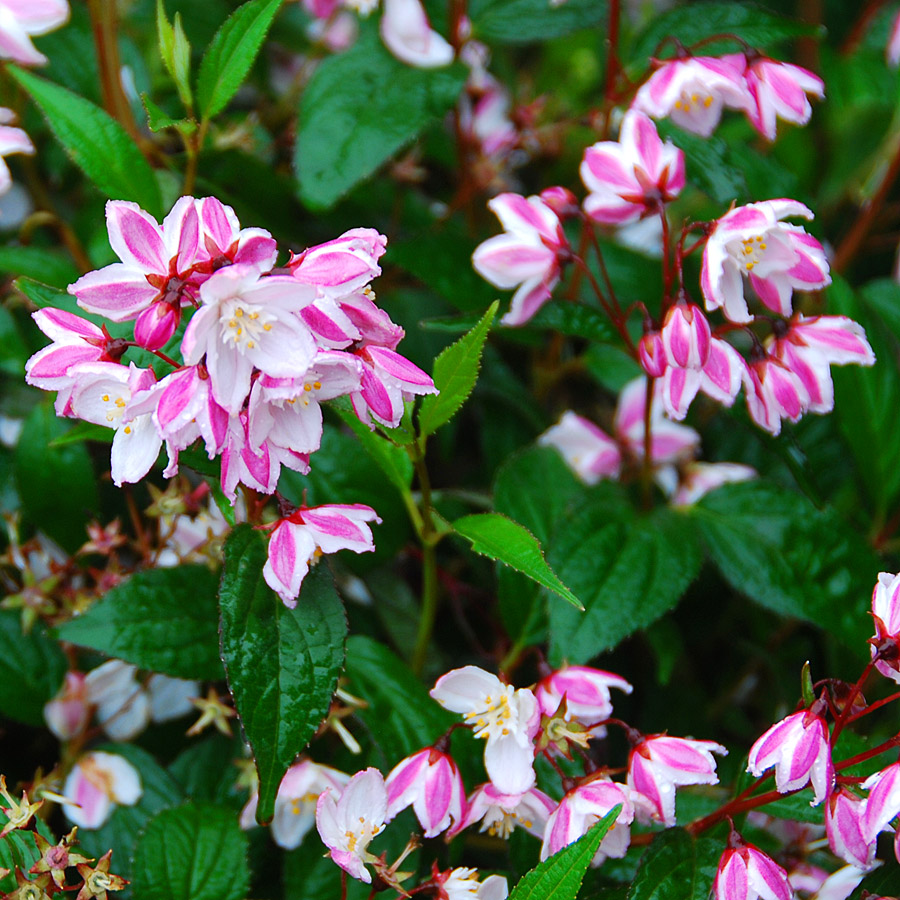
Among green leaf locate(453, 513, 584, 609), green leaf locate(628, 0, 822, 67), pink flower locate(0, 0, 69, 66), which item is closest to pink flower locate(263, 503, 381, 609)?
green leaf locate(453, 513, 584, 609)

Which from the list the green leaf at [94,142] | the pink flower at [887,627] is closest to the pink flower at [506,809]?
the pink flower at [887,627]

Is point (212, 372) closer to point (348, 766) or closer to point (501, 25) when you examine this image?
point (348, 766)

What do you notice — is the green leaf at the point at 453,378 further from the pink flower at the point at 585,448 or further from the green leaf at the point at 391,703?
the pink flower at the point at 585,448

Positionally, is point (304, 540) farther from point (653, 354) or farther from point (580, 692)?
point (653, 354)

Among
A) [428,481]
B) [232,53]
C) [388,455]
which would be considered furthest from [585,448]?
[232,53]

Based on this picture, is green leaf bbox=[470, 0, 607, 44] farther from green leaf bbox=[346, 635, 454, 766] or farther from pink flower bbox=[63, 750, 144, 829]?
pink flower bbox=[63, 750, 144, 829]

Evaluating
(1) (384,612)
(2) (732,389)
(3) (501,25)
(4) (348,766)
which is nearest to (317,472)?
(1) (384,612)
